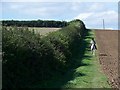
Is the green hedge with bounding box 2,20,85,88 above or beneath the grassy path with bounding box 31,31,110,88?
above

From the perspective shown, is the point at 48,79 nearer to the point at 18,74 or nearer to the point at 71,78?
the point at 71,78

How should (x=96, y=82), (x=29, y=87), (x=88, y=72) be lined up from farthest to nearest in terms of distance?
(x=88, y=72), (x=96, y=82), (x=29, y=87)

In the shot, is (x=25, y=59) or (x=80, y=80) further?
(x=80, y=80)

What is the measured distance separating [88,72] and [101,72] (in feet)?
2.17

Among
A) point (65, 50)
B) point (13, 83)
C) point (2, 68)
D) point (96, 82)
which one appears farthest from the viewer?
point (65, 50)

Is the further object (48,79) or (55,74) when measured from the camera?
(55,74)

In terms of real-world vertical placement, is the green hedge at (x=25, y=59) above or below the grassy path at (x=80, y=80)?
above

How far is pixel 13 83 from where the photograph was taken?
13.8m

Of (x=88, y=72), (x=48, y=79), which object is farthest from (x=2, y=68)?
(x=88, y=72)

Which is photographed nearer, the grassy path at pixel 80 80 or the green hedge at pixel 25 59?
the green hedge at pixel 25 59

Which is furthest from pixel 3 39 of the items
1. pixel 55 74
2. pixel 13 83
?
pixel 55 74

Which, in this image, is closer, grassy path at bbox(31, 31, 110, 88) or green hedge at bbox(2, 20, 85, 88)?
green hedge at bbox(2, 20, 85, 88)

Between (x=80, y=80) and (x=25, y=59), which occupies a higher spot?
(x=25, y=59)

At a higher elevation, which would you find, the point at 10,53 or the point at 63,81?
the point at 10,53
